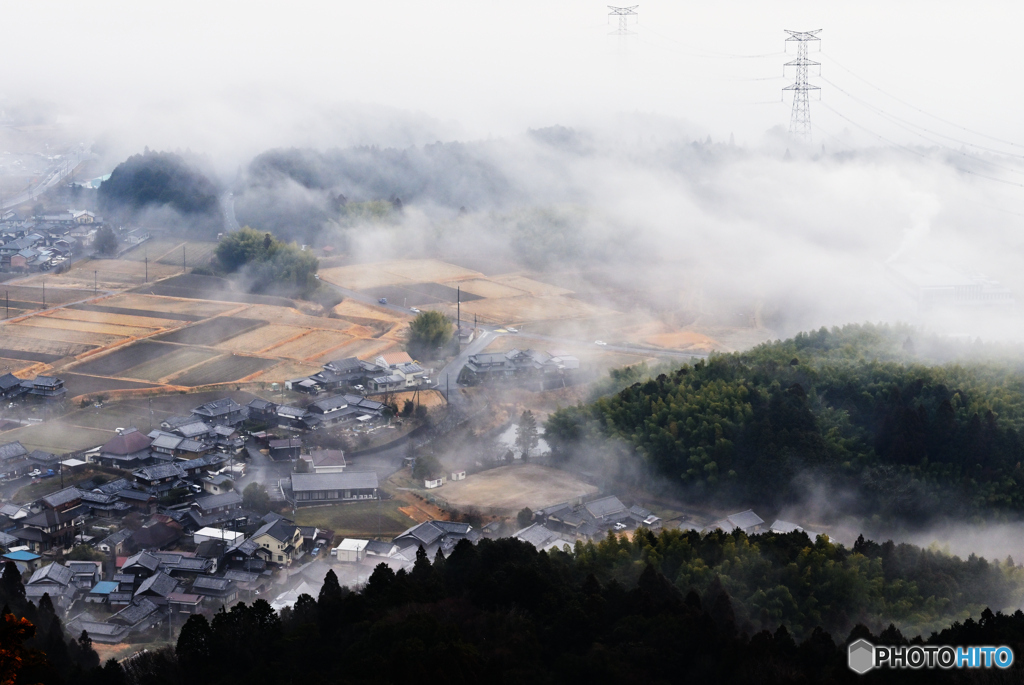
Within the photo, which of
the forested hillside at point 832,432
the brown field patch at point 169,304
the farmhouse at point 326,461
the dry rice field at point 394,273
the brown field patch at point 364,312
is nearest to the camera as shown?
the forested hillside at point 832,432

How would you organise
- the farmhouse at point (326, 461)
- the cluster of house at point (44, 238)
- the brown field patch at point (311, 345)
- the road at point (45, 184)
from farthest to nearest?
the road at point (45, 184) → the cluster of house at point (44, 238) → the brown field patch at point (311, 345) → the farmhouse at point (326, 461)

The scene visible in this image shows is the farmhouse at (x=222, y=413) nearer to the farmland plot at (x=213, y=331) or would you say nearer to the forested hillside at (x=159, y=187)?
the farmland plot at (x=213, y=331)

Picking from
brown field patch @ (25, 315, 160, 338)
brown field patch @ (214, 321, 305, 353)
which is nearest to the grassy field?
brown field patch @ (214, 321, 305, 353)

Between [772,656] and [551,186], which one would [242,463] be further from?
[551,186]

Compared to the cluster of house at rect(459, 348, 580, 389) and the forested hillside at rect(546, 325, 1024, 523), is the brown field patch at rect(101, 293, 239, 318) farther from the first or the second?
the forested hillside at rect(546, 325, 1024, 523)

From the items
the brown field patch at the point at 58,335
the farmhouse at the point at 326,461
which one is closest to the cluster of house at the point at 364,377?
the farmhouse at the point at 326,461

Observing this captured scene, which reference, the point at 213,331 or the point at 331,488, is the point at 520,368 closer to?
the point at 331,488

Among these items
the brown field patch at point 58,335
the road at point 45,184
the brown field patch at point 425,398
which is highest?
the road at point 45,184
